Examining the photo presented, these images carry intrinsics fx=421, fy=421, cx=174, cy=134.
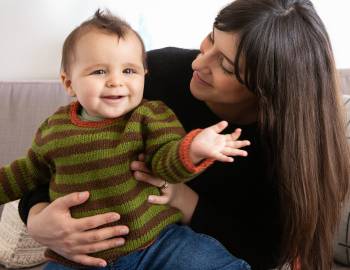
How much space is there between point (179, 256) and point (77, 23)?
1.55 metres

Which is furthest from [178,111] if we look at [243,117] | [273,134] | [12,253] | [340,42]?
[340,42]

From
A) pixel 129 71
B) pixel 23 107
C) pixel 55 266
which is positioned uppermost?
pixel 129 71

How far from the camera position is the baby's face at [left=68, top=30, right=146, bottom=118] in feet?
2.93

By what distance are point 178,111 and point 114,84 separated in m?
0.32

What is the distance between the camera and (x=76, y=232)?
2.99ft

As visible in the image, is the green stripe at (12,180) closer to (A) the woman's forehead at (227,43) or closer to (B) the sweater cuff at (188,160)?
(B) the sweater cuff at (188,160)

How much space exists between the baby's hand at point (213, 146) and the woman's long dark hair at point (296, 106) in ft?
0.81

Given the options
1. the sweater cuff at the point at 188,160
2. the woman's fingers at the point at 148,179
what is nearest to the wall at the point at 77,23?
the woman's fingers at the point at 148,179

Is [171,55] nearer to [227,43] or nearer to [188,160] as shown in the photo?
[227,43]

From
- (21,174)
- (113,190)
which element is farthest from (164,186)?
(21,174)

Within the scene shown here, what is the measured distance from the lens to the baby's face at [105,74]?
89 centimetres

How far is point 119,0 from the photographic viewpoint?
2.09 metres

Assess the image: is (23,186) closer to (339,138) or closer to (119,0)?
(339,138)

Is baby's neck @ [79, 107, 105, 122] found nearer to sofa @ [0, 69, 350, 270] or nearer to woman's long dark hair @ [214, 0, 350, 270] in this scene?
woman's long dark hair @ [214, 0, 350, 270]
